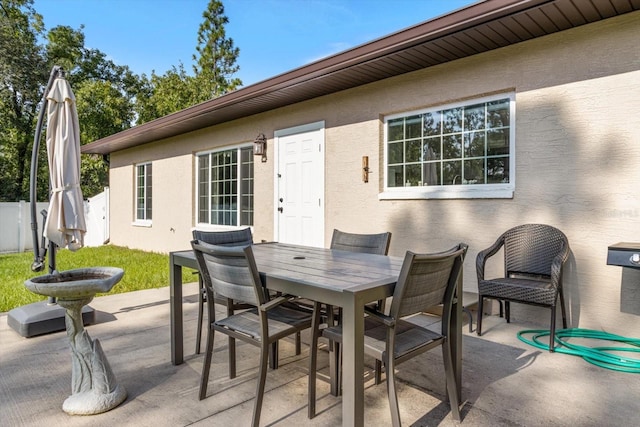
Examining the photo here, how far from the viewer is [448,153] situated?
4.43 metres

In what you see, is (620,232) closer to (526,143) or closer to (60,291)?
(526,143)

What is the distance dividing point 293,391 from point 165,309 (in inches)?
97.8

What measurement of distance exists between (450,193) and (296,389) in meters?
2.75

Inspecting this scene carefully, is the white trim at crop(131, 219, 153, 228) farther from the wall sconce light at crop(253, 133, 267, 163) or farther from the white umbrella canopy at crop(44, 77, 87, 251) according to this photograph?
the white umbrella canopy at crop(44, 77, 87, 251)

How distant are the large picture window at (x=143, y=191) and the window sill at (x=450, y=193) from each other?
696 cm

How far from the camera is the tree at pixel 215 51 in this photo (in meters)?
19.9

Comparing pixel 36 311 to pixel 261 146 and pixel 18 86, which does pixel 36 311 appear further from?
pixel 18 86

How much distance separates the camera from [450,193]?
4.30 metres

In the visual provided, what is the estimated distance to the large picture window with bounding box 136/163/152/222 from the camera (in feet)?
32.2

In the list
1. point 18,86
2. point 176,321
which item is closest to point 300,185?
point 176,321

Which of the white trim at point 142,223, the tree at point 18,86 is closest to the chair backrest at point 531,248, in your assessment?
the white trim at point 142,223

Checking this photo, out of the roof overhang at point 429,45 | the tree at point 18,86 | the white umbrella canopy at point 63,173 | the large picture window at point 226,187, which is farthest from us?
the tree at point 18,86

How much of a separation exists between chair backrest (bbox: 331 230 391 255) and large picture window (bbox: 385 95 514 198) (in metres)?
1.42

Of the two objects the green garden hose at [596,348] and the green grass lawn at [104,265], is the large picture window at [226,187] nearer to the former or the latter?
the green grass lawn at [104,265]
